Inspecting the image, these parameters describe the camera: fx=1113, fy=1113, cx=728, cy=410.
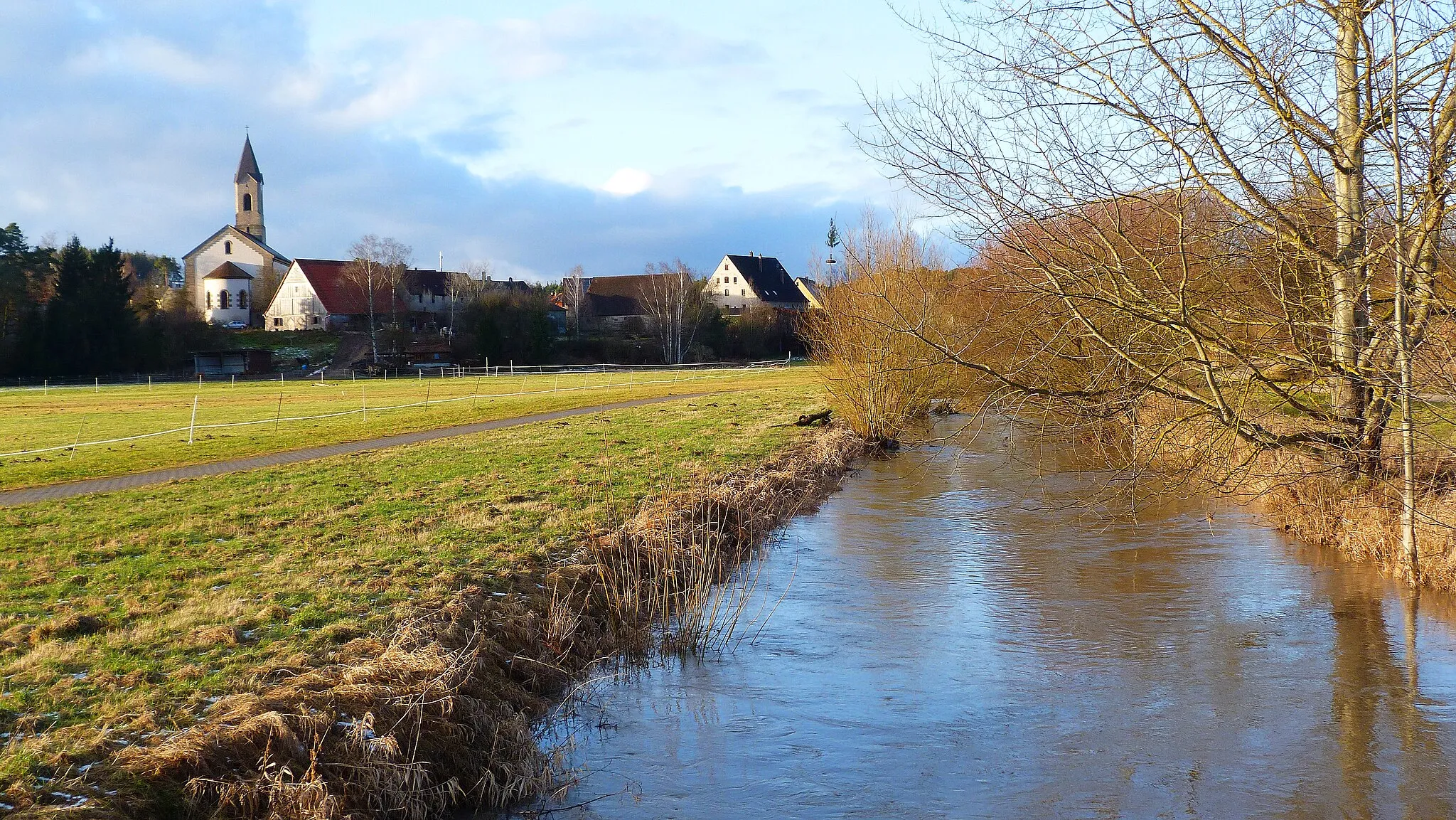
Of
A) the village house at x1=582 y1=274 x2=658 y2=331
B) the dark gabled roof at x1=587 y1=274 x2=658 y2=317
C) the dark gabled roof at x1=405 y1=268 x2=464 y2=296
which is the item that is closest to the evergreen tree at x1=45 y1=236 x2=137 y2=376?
the dark gabled roof at x1=405 y1=268 x2=464 y2=296

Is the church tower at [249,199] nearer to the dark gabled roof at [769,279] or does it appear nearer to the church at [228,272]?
the church at [228,272]

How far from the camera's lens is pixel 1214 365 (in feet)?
32.5

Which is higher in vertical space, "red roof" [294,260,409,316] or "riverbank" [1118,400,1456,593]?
"red roof" [294,260,409,316]

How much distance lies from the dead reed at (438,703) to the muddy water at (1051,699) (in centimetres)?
46

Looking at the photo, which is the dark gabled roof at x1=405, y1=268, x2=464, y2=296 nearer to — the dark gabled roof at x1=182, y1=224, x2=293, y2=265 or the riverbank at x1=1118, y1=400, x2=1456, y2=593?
the dark gabled roof at x1=182, y1=224, x2=293, y2=265

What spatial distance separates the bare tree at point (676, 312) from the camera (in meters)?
79.3

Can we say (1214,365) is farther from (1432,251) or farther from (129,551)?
(129,551)

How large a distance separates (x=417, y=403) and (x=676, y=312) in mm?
45163

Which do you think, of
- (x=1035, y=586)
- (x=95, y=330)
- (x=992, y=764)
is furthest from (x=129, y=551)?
(x=95, y=330)

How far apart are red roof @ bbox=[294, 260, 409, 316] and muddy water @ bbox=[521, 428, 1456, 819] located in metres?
80.4

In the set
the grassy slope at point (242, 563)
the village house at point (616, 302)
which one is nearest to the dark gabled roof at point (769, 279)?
the village house at point (616, 302)

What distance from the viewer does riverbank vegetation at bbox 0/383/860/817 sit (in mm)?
5801

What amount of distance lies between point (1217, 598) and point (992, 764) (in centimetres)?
523

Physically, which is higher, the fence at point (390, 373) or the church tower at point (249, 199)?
the church tower at point (249, 199)
